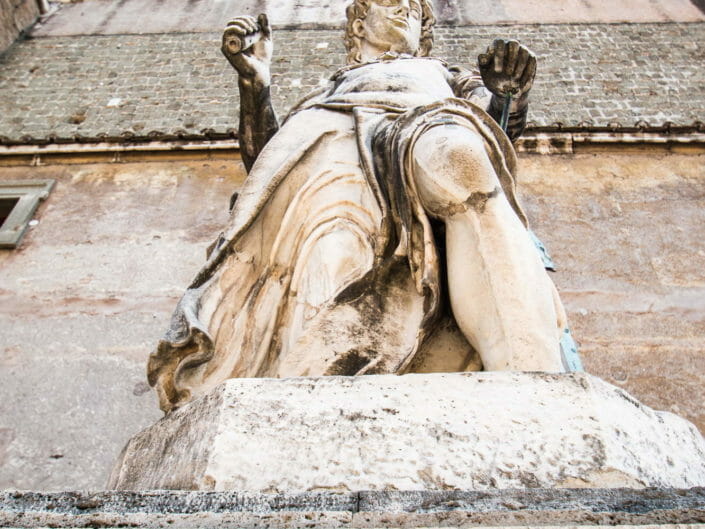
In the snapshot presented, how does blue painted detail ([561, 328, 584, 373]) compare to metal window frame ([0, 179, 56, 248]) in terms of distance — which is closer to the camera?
blue painted detail ([561, 328, 584, 373])

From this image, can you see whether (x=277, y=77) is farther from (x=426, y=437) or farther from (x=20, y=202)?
(x=426, y=437)

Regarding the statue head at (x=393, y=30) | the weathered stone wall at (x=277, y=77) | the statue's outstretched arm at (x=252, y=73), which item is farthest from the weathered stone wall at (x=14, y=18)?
the statue's outstretched arm at (x=252, y=73)

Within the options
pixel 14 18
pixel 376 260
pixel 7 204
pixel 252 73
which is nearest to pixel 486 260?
pixel 376 260

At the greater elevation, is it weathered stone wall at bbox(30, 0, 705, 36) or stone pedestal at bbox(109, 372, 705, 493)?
stone pedestal at bbox(109, 372, 705, 493)

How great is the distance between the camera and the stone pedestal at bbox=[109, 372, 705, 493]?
4.68 feet

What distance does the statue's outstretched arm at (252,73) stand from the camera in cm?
314

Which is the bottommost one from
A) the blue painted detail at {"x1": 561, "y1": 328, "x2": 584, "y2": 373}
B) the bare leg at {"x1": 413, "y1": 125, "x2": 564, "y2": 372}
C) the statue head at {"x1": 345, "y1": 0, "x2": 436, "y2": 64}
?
the blue painted detail at {"x1": 561, "y1": 328, "x2": 584, "y2": 373}

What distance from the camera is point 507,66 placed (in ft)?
8.96

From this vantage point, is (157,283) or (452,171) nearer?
(452,171)

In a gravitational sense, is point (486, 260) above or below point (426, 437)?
below

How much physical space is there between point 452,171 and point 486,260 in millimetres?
277

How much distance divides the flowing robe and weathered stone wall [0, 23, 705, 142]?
4.39m

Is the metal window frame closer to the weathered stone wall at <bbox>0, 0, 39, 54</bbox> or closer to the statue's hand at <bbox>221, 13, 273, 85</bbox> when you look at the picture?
the weathered stone wall at <bbox>0, 0, 39, 54</bbox>

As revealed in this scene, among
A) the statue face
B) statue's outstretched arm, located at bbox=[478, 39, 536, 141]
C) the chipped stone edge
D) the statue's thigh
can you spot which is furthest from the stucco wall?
the chipped stone edge
